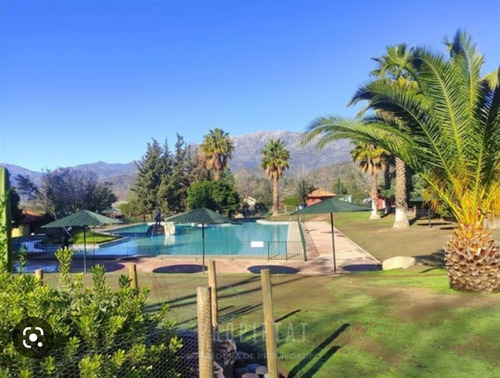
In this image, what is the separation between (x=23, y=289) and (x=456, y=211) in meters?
8.77

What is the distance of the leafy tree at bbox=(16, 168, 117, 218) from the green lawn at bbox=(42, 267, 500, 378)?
117 ft

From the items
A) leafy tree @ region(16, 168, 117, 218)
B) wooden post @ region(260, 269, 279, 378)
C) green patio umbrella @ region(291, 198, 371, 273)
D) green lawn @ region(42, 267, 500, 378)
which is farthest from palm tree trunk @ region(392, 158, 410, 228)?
leafy tree @ region(16, 168, 117, 218)

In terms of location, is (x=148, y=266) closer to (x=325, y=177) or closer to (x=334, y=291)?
(x=334, y=291)

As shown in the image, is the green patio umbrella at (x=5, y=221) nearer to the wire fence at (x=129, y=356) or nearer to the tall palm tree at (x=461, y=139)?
the wire fence at (x=129, y=356)

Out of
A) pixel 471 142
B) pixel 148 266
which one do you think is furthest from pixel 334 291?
pixel 148 266

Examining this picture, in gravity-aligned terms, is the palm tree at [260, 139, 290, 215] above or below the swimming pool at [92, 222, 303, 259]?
above

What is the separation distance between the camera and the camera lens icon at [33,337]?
Answer: 115 inches

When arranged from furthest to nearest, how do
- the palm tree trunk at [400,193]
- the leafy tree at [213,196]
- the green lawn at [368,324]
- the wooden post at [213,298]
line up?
the leafy tree at [213,196]
the palm tree trunk at [400,193]
the wooden post at [213,298]
the green lawn at [368,324]

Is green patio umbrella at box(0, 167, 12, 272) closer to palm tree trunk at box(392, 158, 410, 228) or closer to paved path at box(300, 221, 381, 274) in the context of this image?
paved path at box(300, 221, 381, 274)

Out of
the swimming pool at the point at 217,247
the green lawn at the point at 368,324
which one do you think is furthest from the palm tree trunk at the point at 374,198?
the green lawn at the point at 368,324

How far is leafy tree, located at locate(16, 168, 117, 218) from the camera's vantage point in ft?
137

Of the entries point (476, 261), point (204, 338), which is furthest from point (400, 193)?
point (204, 338)

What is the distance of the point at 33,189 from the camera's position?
43.5 meters

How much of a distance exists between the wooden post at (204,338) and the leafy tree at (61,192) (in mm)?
42996
